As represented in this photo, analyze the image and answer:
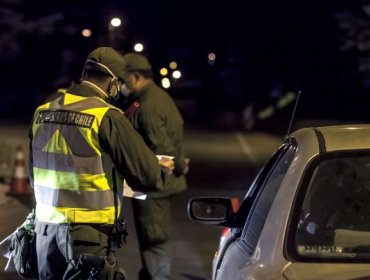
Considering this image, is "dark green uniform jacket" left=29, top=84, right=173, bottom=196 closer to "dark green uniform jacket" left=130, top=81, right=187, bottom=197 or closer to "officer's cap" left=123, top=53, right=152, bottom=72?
"dark green uniform jacket" left=130, top=81, right=187, bottom=197

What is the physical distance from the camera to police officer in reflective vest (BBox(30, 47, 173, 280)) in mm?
3988

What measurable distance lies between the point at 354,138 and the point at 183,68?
7186 cm

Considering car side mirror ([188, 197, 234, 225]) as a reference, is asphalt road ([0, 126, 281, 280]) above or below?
A: below

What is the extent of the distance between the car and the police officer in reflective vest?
2.12ft

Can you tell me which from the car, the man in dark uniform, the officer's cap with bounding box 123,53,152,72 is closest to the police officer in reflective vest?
the car

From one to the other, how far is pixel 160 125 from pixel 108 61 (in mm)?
2066

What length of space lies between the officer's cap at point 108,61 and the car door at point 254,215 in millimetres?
910

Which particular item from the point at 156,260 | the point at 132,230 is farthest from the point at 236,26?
the point at 156,260

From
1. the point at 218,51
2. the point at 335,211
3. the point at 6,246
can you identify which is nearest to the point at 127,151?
the point at 6,246

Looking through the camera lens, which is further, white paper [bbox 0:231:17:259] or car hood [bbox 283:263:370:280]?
white paper [bbox 0:231:17:259]

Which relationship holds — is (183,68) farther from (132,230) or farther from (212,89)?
(132,230)

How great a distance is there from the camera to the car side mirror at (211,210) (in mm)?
4133

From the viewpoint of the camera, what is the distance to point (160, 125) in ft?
20.7

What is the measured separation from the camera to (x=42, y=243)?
163 inches
